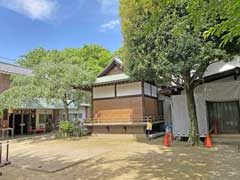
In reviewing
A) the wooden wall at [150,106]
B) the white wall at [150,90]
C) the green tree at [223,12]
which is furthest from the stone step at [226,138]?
the green tree at [223,12]

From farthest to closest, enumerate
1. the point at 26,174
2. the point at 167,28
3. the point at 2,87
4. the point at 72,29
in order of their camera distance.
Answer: the point at 72,29 → the point at 2,87 → the point at 167,28 → the point at 26,174

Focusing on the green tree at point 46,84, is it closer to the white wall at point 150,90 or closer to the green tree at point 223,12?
the white wall at point 150,90

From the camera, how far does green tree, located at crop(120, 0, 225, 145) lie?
8359mm

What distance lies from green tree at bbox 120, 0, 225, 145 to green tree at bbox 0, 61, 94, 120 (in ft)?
18.0

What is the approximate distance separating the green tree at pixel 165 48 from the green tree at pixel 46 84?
548 centimetres

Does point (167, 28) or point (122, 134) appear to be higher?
point (167, 28)

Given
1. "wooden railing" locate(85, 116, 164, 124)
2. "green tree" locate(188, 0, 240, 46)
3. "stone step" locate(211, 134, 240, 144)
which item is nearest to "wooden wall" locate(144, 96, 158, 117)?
"wooden railing" locate(85, 116, 164, 124)

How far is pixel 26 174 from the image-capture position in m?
6.05

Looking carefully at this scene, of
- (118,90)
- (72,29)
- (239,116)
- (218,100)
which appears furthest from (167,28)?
(72,29)

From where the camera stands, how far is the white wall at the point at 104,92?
16.3 m

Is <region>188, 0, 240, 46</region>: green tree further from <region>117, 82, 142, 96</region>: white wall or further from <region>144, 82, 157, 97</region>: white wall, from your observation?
<region>144, 82, 157, 97</region>: white wall

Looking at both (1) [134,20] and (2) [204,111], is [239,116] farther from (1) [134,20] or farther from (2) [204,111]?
(1) [134,20]

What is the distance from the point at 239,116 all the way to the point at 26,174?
1107 cm

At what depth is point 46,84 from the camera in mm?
14422
